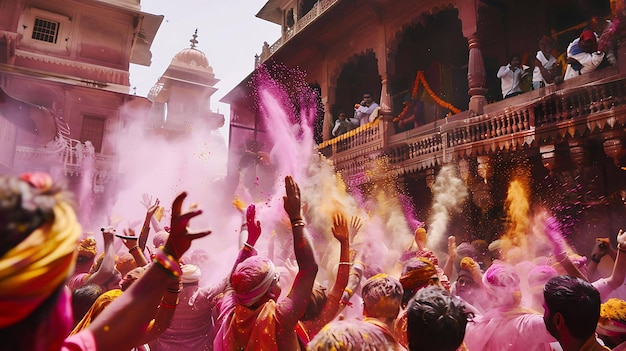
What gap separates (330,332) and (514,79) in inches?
368

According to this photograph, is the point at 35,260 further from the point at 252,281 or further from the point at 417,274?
the point at 417,274

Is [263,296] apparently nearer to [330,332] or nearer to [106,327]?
[330,332]

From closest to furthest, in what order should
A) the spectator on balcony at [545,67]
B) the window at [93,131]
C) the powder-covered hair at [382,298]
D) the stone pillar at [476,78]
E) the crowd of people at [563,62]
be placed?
1. the powder-covered hair at [382,298]
2. the crowd of people at [563,62]
3. the spectator on balcony at [545,67]
4. the stone pillar at [476,78]
5. the window at [93,131]

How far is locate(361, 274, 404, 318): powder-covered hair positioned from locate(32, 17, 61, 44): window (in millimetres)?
22096

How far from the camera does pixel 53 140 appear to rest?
18047mm

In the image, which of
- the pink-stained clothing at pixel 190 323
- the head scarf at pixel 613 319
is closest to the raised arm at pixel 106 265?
the pink-stained clothing at pixel 190 323

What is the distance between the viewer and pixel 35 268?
3.11ft

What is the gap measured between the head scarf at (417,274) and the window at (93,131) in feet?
63.9

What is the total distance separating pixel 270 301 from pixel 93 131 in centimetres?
1974

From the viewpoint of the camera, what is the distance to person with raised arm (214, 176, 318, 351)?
2.09m

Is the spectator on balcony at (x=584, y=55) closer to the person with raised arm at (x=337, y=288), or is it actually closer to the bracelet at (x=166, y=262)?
the person with raised arm at (x=337, y=288)

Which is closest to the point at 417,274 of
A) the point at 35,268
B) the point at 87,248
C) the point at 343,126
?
the point at 35,268

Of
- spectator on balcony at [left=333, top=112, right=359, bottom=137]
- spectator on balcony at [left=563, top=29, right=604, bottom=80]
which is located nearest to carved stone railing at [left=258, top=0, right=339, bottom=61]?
spectator on balcony at [left=333, top=112, right=359, bottom=137]

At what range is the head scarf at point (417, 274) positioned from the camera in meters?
2.87
